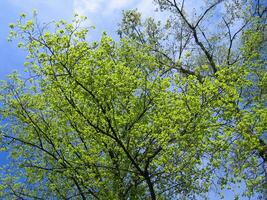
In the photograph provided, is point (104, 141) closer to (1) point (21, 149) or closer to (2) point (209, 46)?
(1) point (21, 149)

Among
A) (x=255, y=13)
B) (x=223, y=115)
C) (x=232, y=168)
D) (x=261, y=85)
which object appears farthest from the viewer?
(x=255, y=13)

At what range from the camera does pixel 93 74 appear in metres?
17.2

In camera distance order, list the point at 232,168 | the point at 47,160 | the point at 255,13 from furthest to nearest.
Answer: the point at 255,13 < the point at 47,160 < the point at 232,168

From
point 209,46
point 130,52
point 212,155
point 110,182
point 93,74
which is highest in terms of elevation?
point 209,46

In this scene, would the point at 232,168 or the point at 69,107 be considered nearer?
the point at 69,107

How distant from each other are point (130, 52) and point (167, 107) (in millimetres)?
4566

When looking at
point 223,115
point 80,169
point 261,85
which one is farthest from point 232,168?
point 80,169

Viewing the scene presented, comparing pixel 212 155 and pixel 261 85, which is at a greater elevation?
pixel 261 85

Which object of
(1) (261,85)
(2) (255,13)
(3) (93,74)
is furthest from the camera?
(2) (255,13)

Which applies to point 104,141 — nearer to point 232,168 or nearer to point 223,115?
point 223,115

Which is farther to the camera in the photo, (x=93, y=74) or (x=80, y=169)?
(x=80, y=169)

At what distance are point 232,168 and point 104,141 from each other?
23.3 ft

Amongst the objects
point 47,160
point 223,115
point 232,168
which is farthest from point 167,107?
point 47,160

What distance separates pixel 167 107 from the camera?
17875 mm
